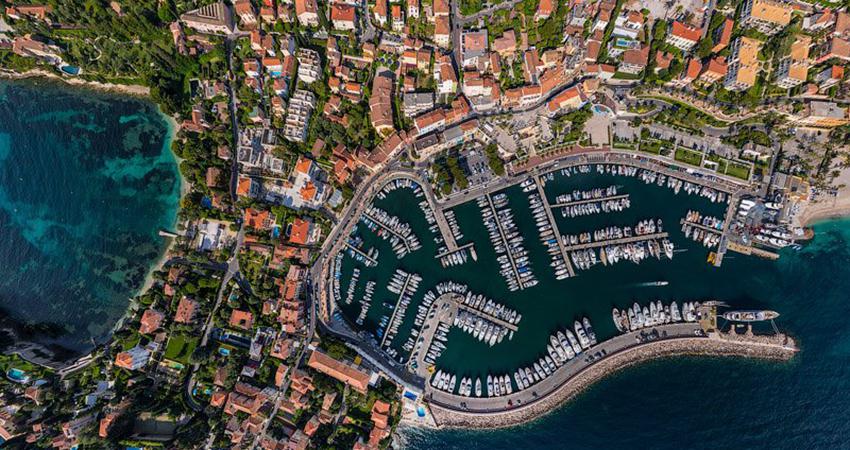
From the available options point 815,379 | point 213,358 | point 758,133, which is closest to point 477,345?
point 213,358

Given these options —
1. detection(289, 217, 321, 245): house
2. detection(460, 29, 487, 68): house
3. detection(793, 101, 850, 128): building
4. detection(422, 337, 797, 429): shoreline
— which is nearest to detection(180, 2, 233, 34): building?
detection(289, 217, 321, 245): house

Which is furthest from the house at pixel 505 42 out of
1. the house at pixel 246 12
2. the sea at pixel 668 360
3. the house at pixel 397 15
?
the house at pixel 246 12

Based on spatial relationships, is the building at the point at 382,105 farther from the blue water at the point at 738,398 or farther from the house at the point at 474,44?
the blue water at the point at 738,398

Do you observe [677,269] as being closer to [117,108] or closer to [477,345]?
[477,345]

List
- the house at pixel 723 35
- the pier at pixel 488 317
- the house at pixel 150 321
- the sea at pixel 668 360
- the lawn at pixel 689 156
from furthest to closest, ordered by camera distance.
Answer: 1. the lawn at pixel 689 156
2. the pier at pixel 488 317
3. the house at pixel 150 321
4. the house at pixel 723 35
5. the sea at pixel 668 360

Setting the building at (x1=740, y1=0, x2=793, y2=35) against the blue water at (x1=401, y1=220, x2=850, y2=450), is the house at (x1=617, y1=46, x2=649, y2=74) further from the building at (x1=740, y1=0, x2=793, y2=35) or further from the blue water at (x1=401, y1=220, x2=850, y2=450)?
the blue water at (x1=401, y1=220, x2=850, y2=450)

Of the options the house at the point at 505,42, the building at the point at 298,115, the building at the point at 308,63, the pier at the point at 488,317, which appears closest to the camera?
the pier at the point at 488,317

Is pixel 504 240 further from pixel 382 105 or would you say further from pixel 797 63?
pixel 797 63
